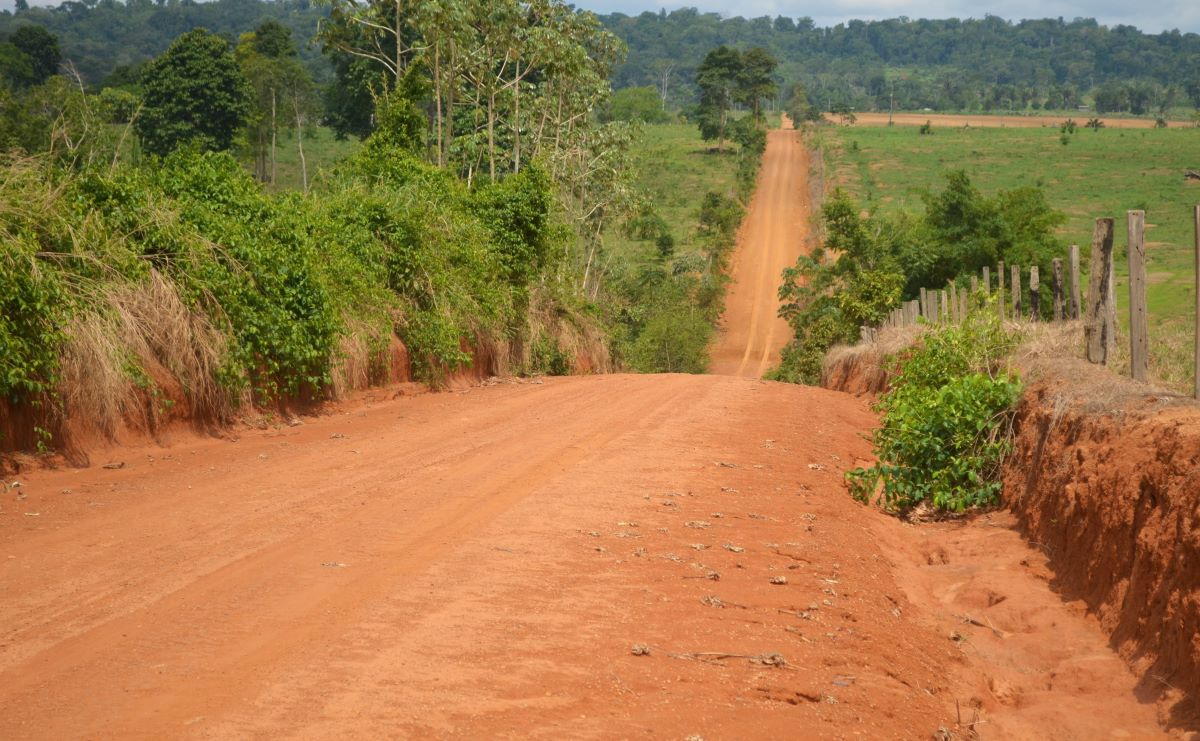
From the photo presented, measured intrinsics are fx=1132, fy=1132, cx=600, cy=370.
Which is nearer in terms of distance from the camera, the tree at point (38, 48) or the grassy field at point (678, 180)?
the grassy field at point (678, 180)

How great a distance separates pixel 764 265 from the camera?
62500mm

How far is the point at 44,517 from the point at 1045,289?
1015 inches

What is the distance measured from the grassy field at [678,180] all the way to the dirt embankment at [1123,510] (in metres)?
43.3

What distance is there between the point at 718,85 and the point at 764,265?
99.0 ft

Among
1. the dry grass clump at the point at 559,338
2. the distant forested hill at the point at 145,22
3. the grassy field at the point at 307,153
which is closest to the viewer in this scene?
the dry grass clump at the point at 559,338

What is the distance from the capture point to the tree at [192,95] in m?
51.5

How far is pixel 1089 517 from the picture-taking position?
794 centimetres

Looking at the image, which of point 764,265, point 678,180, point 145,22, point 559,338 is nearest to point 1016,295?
point 559,338

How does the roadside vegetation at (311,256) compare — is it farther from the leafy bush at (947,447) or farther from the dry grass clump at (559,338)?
the leafy bush at (947,447)

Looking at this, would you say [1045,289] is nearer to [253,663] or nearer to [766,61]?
[253,663]

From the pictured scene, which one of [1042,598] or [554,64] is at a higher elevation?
[554,64]

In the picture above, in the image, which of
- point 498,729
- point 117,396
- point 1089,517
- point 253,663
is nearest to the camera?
point 498,729

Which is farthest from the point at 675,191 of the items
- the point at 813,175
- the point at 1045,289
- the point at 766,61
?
the point at 1045,289

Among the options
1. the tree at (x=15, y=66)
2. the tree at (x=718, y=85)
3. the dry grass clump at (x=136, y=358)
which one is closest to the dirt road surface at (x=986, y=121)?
the tree at (x=718, y=85)
